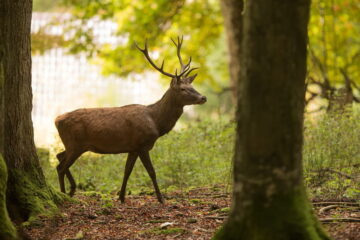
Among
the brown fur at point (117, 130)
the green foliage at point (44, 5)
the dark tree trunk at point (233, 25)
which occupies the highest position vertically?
the green foliage at point (44, 5)

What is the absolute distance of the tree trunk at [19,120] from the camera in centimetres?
612

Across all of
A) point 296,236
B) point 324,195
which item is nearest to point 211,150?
point 324,195

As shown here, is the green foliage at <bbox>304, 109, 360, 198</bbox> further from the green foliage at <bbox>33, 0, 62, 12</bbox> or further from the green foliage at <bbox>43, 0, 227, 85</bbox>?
the green foliage at <bbox>33, 0, 62, 12</bbox>

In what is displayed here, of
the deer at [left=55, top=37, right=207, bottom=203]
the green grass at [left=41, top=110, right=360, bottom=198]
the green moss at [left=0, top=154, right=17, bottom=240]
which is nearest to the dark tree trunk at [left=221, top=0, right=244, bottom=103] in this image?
the green grass at [left=41, top=110, right=360, bottom=198]

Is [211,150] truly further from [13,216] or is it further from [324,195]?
[13,216]

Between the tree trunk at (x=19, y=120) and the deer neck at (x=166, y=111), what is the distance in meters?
2.09

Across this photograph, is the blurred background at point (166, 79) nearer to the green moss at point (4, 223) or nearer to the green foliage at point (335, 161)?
the green foliage at point (335, 161)

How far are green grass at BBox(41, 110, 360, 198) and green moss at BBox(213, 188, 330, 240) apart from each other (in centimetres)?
255

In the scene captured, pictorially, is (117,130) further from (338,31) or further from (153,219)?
(338,31)

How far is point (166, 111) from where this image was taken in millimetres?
8031

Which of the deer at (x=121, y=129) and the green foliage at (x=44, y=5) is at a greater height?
the green foliage at (x=44, y=5)

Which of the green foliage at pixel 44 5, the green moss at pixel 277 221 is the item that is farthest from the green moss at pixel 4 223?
the green foliage at pixel 44 5

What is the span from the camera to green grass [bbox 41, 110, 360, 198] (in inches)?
307

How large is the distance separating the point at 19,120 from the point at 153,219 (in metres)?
1.92
